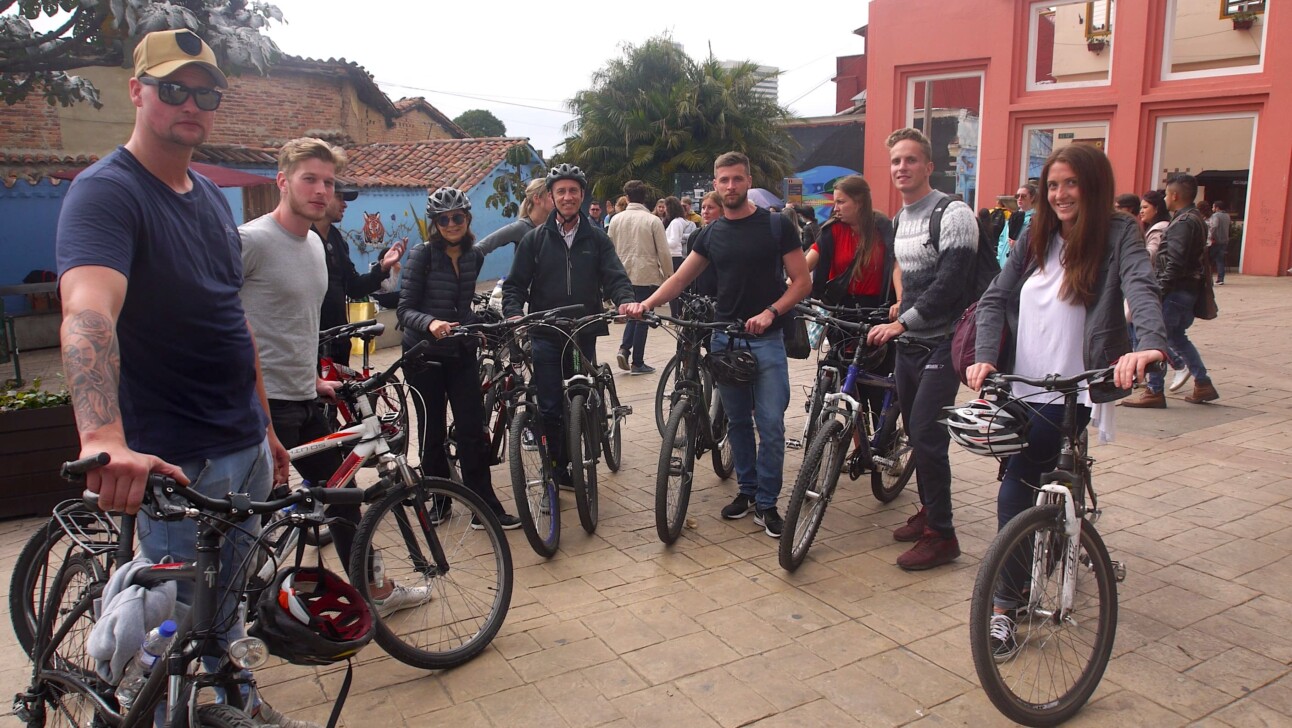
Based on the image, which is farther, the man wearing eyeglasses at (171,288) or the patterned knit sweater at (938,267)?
the patterned knit sweater at (938,267)

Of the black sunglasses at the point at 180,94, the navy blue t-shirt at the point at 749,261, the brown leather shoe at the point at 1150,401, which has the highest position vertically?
the black sunglasses at the point at 180,94

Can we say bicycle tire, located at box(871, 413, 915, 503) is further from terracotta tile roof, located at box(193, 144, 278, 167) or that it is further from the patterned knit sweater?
terracotta tile roof, located at box(193, 144, 278, 167)

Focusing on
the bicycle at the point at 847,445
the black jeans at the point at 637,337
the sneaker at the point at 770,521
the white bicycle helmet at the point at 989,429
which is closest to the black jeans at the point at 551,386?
the sneaker at the point at 770,521

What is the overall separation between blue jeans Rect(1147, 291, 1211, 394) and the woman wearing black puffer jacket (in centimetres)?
587

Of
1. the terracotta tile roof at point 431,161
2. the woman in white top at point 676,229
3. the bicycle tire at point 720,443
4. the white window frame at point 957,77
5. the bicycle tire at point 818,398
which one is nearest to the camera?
the bicycle tire at point 818,398

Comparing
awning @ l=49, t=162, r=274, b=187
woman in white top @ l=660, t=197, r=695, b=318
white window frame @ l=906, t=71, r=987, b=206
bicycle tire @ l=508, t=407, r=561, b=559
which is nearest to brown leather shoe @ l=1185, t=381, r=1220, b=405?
bicycle tire @ l=508, t=407, r=561, b=559

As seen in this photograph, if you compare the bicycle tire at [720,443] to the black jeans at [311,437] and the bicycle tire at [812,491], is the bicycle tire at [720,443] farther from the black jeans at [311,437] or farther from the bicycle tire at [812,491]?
the black jeans at [311,437]

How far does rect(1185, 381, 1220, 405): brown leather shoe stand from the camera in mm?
7835

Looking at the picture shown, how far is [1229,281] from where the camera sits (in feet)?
59.2

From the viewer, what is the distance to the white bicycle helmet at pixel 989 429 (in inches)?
124

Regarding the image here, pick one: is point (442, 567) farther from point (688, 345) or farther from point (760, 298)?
point (760, 298)

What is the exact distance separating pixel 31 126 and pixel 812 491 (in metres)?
20.6

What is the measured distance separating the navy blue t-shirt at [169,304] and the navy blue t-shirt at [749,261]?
111 inches

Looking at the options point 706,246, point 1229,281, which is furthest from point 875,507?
point 1229,281
